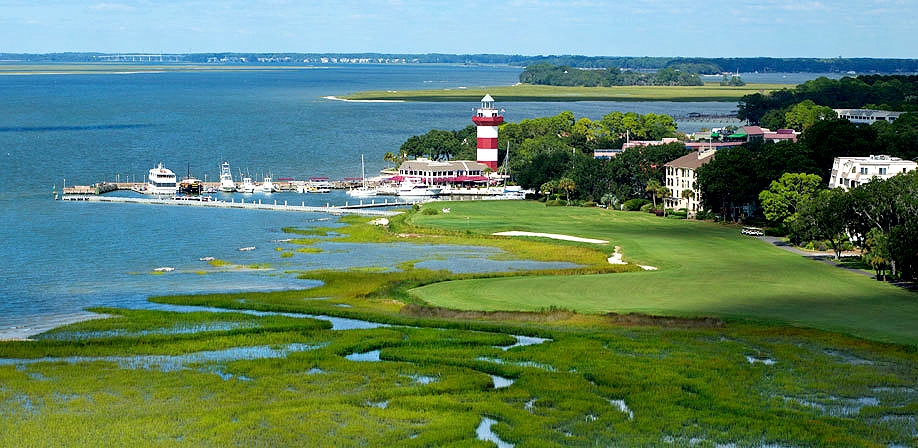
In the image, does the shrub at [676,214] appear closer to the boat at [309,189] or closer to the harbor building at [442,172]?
the harbor building at [442,172]

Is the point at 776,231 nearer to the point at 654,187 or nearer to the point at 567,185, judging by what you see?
the point at 654,187

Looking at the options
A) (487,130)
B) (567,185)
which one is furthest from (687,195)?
(487,130)

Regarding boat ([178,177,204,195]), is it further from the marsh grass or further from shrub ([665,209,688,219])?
the marsh grass

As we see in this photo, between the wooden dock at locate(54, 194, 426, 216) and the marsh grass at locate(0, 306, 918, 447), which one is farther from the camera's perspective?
the wooden dock at locate(54, 194, 426, 216)

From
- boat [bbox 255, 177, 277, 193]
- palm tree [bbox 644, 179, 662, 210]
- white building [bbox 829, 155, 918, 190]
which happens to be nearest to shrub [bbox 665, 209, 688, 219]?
palm tree [bbox 644, 179, 662, 210]

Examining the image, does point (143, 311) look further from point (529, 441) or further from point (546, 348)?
point (529, 441)
